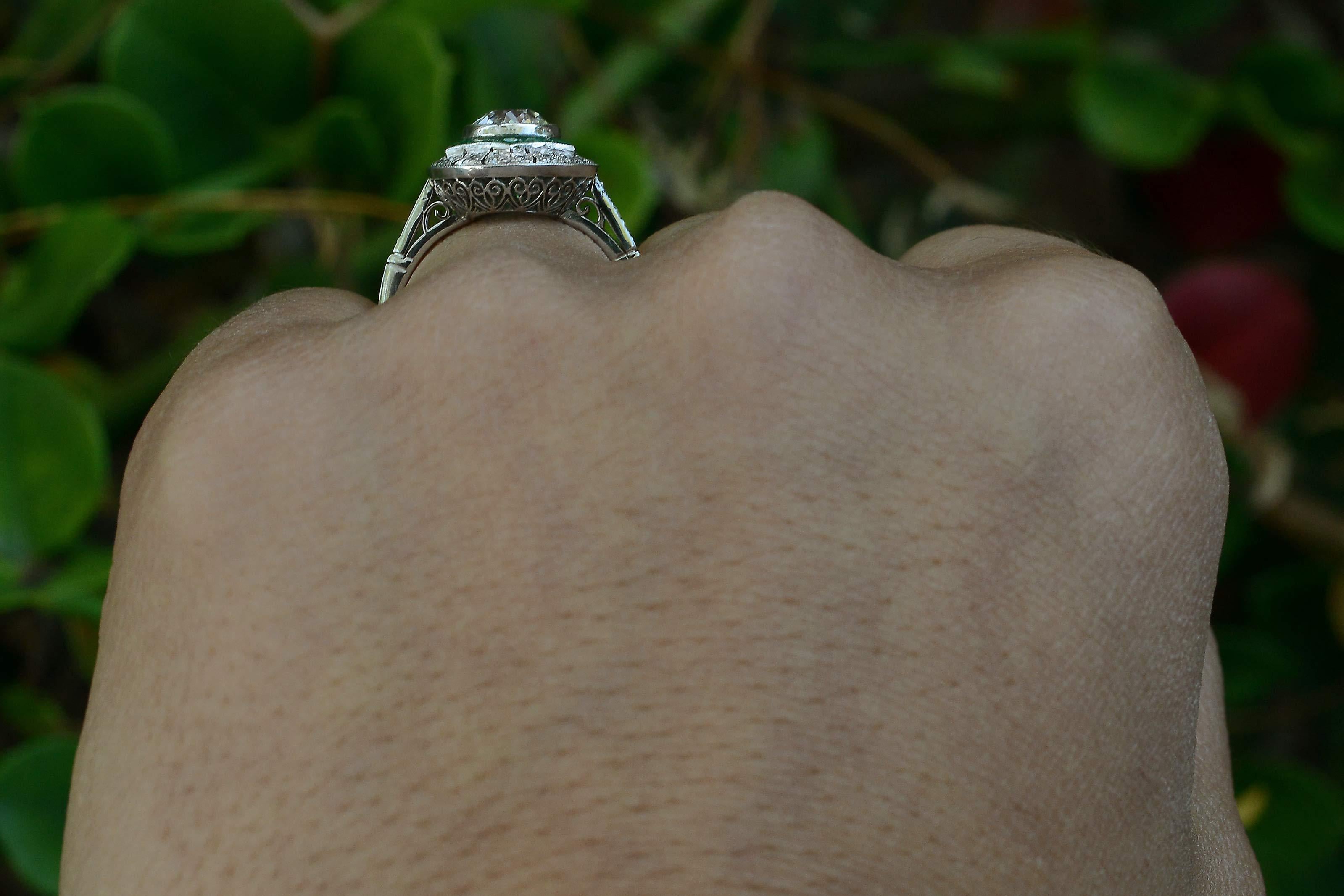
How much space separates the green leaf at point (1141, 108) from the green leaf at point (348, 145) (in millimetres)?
339

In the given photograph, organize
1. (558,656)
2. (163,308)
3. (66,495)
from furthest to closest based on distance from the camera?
(163,308), (66,495), (558,656)

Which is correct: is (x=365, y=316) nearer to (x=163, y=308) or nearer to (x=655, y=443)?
(x=655, y=443)

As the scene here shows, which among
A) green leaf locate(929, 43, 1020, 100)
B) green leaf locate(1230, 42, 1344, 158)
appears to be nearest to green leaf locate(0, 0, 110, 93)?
green leaf locate(929, 43, 1020, 100)

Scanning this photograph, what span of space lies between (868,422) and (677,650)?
57 millimetres

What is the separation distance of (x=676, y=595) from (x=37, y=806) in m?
0.25

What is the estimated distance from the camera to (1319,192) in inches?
22.9

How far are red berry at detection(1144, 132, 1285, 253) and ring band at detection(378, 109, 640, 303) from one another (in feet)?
1.47

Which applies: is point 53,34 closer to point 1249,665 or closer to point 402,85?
point 402,85

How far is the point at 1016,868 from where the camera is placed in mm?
215

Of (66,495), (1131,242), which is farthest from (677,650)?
(1131,242)

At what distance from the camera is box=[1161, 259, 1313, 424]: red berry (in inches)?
23.6

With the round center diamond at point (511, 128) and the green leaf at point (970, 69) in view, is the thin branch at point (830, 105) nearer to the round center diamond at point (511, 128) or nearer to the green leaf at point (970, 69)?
the green leaf at point (970, 69)

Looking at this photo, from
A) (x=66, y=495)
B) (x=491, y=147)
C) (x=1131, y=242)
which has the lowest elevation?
(x=1131, y=242)

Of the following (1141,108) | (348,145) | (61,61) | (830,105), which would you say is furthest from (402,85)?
(1141,108)
